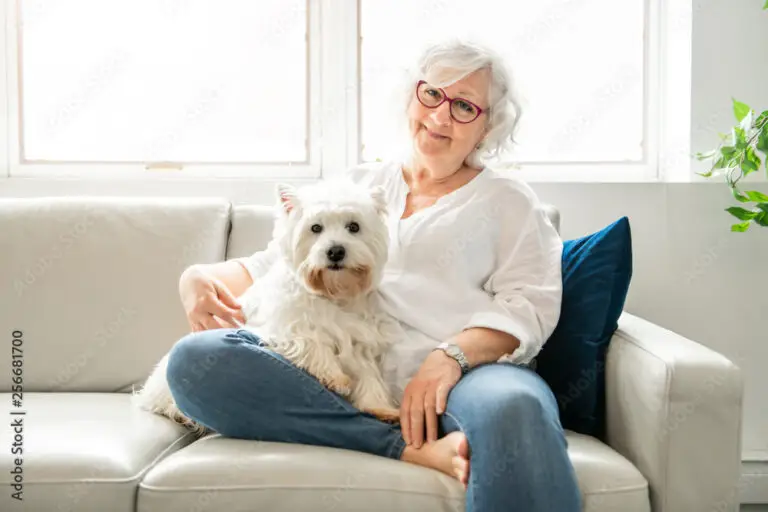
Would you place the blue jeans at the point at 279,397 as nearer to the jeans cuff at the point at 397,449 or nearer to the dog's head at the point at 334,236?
the jeans cuff at the point at 397,449

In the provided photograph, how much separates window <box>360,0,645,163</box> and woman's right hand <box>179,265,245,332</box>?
1.21 meters

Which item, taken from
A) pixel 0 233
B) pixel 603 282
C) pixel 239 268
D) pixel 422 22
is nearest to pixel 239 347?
pixel 239 268

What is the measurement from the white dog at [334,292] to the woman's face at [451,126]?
26 cm

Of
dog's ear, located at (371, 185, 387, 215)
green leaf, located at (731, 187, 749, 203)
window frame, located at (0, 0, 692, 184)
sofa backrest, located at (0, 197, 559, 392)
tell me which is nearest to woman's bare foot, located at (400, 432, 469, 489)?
dog's ear, located at (371, 185, 387, 215)

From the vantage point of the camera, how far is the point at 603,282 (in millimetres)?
1970

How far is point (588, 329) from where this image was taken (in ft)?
6.40

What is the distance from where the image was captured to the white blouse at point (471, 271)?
6.26 ft

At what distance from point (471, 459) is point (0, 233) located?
60.9 inches

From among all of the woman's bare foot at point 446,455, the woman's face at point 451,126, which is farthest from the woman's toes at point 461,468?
the woman's face at point 451,126

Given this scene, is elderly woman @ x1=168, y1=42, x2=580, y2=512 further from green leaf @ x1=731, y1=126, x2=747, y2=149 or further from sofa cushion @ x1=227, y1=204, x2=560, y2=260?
green leaf @ x1=731, y1=126, x2=747, y2=149

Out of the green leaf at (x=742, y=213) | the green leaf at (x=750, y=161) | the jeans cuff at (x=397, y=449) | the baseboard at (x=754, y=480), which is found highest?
the green leaf at (x=750, y=161)

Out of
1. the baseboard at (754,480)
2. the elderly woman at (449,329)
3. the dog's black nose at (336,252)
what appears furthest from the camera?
the baseboard at (754,480)

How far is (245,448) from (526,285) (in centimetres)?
A: 70

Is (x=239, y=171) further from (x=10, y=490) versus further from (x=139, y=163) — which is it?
(x=10, y=490)
